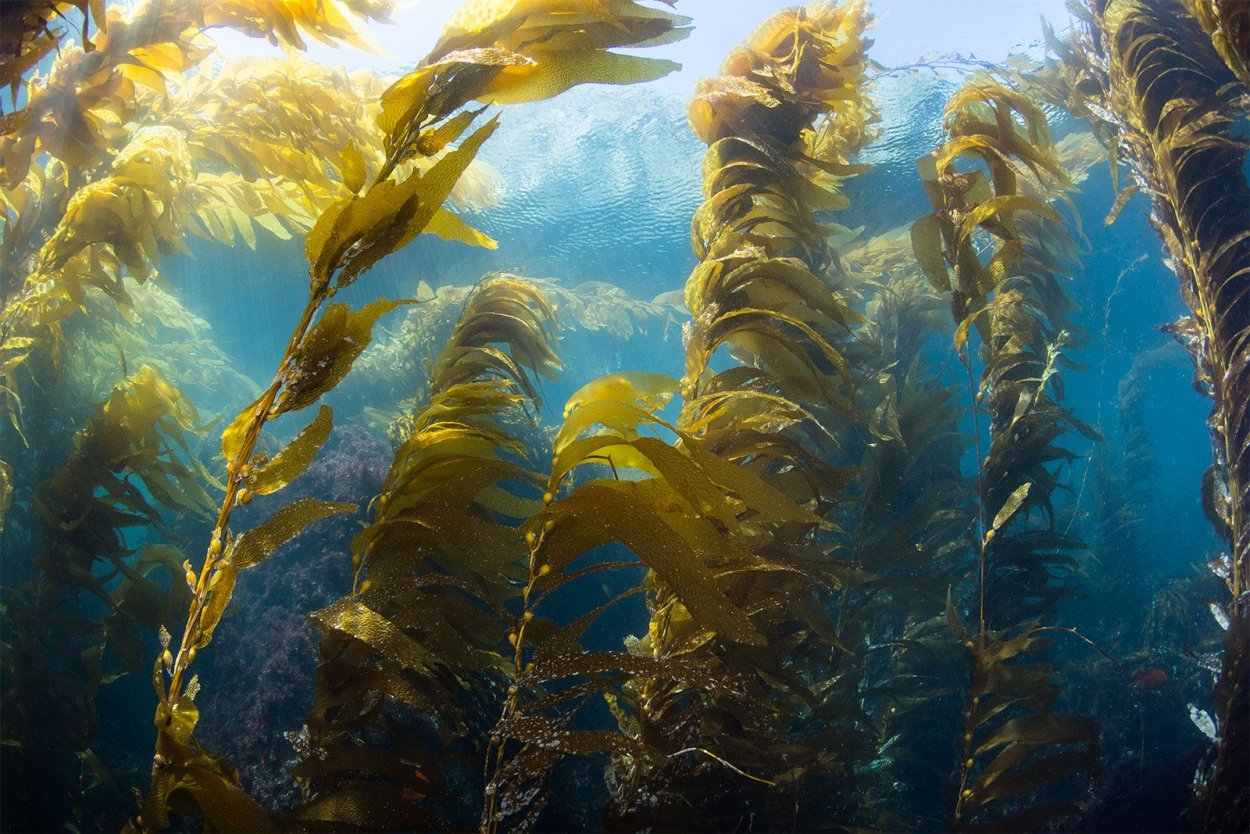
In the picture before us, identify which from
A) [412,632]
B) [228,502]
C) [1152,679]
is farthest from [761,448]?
[1152,679]

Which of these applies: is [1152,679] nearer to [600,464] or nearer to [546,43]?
[600,464]

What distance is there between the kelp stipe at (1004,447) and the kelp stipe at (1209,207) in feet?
0.90

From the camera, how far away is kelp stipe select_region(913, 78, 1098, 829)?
5.35 ft

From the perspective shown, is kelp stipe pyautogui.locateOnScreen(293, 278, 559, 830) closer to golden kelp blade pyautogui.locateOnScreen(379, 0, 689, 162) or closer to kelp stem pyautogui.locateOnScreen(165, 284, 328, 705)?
kelp stem pyautogui.locateOnScreen(165, 284, 328, 705)

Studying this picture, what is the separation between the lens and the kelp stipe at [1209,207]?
1.45m

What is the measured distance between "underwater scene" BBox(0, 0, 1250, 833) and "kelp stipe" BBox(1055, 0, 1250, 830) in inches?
0.6

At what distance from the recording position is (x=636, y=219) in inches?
496

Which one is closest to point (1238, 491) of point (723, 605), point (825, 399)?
point (825, 399)

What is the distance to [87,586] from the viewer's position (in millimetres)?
2920

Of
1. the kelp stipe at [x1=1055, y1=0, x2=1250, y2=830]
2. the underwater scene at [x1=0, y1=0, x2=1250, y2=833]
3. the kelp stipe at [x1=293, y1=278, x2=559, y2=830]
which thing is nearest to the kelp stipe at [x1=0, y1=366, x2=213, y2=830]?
the underwater scene at [x1=0, y1=0, x2=1250, y2=833]

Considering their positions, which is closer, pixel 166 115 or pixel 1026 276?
pixel 166 115

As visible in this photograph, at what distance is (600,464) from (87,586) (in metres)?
2.65

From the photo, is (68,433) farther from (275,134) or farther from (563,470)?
(563,470)

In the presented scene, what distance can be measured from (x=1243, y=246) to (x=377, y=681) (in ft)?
8.69
